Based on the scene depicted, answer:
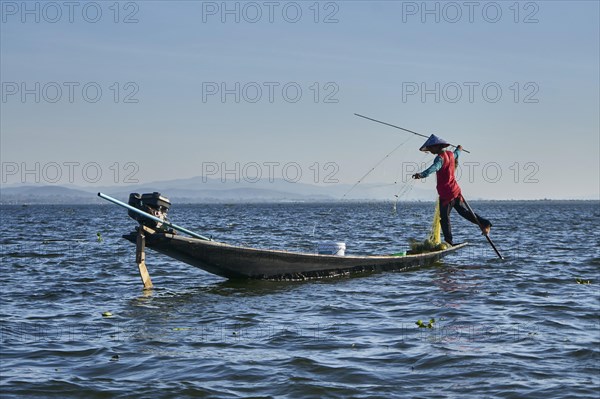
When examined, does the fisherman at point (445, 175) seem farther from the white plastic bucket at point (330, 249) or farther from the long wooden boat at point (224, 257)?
the white plastic bucket at point (330, 249)

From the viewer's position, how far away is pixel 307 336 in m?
10.7

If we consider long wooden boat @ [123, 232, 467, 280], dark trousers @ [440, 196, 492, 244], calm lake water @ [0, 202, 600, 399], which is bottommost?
calm lake water @ [0, 202, 600, 399]

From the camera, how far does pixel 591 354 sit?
30.5 feet

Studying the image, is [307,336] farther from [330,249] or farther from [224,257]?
[330,249]

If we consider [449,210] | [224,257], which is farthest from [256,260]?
[449,210]

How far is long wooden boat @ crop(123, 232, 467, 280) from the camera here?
14.3 metres

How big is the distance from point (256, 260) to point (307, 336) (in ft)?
16.4

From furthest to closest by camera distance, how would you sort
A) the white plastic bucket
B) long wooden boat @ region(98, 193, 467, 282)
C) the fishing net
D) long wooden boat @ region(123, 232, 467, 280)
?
1. the fishing net
2. the white plastic bucket
3. long wooden boat @ region(123, 232, 467, 280)
4. long wooden boat @ region(98, 193, 467, 282)

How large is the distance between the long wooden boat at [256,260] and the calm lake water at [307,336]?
33cm

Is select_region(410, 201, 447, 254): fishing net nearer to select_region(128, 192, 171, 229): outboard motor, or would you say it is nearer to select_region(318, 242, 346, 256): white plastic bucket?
select_region(318, 242, 346, 256): white plastic bucket

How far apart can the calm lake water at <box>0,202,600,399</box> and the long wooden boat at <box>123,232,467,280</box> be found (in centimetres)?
33

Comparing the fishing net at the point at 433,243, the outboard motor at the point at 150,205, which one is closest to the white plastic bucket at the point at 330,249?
the fishing net at the point at 433,243

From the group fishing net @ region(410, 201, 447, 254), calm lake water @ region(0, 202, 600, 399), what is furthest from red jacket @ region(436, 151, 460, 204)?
calm lake water @ region(0, 202, 600, 399)

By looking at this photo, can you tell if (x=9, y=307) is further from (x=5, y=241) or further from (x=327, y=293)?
(x=5, y=241)
